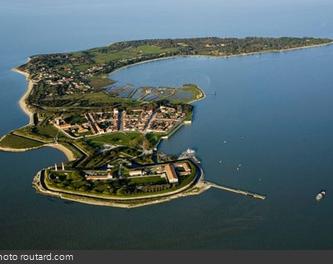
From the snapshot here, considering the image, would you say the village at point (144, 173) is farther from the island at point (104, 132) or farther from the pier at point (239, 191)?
the pier at point (239, 191)

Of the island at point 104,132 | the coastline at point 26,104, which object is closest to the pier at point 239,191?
the island at point 104,132

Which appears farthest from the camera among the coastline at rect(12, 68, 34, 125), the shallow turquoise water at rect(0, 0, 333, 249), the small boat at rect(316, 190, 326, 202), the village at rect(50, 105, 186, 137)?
the coastline at rect(12, 68, 34, 125)

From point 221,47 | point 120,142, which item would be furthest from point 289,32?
point 120,142

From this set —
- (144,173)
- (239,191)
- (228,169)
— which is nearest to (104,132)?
(144,173)

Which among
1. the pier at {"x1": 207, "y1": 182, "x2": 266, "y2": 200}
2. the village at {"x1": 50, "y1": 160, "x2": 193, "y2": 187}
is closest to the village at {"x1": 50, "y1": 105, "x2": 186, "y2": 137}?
the village at {"x1": 50, "y1": 160, "x2": 193, "y2": 187}

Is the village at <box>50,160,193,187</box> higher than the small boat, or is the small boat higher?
the village at <box>50,160,193,187</box>

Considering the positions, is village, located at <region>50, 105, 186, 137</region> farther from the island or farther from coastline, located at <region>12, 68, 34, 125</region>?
coastline, located at <region>12, 68, 34, 125</region>

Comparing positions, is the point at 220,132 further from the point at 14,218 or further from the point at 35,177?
the point at 14,218
